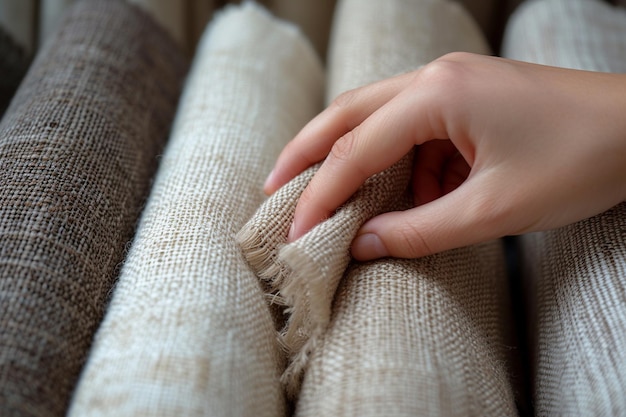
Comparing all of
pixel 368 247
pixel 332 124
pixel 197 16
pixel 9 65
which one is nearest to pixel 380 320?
pixel 368 247

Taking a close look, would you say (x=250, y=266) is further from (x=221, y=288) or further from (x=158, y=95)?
(x=158, y=95)

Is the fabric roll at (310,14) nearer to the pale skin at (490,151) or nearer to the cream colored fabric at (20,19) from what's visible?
the cream colored fabric at (20,19)

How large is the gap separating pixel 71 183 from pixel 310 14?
63 centimetres

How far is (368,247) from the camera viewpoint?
1.51 feet

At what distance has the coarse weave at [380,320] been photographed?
390 millimetres

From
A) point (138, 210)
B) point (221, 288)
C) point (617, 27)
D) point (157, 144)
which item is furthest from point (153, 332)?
point (617, 27)

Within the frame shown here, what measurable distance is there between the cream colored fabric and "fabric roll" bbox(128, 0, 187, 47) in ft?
0.59

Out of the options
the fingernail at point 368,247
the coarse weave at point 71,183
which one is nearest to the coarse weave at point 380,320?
the fingernail at point 368,247

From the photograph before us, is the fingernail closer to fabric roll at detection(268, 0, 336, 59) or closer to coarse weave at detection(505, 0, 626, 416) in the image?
coarse weave at detection(505, 0, 626, 416)

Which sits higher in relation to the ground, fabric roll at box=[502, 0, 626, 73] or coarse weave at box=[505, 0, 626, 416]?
fabric roll at box=[502, 0, 626, 73]

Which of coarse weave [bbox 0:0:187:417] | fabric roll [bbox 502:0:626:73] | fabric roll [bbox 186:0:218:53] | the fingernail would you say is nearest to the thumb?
the fingernail

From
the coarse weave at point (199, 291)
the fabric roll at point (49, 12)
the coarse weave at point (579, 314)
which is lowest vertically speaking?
the coarse weave at point (579, 314)

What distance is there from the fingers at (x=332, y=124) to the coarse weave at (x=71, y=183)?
15 centimetres

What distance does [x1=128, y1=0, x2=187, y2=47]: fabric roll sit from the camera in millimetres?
899
